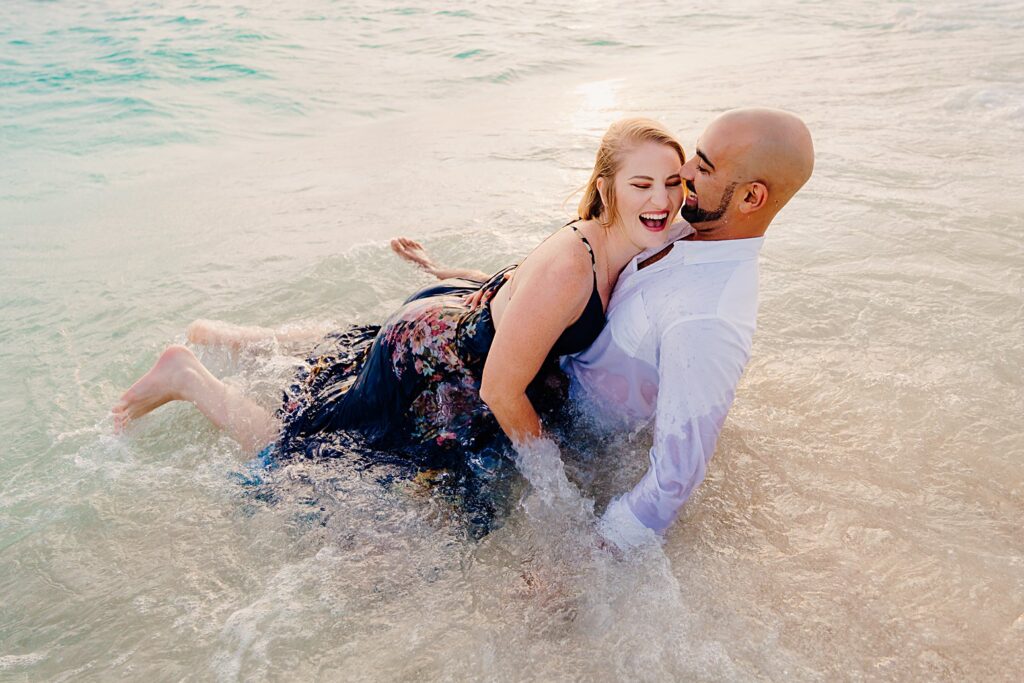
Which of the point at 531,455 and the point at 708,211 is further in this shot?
the point at 531,455

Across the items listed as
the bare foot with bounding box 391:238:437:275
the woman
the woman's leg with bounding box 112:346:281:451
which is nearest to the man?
the woman

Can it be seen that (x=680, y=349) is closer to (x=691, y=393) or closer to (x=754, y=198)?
(x=691, y=393)

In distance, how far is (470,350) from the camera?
3.03 metres

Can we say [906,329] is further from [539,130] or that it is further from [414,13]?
[414,13]

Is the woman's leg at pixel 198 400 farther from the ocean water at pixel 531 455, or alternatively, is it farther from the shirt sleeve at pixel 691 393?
the shirt sleeve at pixel 691 393

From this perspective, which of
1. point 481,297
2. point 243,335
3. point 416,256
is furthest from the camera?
point 416,256

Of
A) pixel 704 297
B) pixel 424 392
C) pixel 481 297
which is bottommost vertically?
pixel 424 392

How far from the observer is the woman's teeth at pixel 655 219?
8.71ft

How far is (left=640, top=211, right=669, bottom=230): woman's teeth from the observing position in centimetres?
266

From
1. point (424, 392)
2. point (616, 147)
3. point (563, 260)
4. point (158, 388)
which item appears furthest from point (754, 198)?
point (158, 388)

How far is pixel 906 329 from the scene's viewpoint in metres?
4.22

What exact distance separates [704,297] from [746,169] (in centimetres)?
43

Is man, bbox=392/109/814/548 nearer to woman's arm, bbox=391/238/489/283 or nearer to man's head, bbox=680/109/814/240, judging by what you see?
man's head, bbox=680/109/814/240

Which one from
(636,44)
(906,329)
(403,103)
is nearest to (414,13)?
(636,44)
